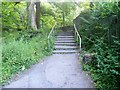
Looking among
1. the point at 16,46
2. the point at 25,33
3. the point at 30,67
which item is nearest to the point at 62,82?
the point at 30,67

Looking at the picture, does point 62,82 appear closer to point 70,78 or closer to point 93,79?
point 70,78

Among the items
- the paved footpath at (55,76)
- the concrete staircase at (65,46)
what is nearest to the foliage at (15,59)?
the paved footpath at (55,76)

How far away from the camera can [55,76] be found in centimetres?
504

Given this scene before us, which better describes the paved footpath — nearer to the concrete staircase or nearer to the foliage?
the foliage

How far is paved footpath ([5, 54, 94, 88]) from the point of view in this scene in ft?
14.4

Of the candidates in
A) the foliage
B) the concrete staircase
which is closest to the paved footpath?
the foliage

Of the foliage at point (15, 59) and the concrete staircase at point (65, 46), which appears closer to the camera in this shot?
the foliage at point (15, 59)

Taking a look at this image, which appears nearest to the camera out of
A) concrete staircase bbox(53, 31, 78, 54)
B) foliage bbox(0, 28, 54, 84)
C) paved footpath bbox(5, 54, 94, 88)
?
paved footpath bbox(5, 54, 94, 88)

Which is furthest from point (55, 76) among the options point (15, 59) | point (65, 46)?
point (65, 46)

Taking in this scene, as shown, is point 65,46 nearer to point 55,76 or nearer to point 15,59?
point 15,59

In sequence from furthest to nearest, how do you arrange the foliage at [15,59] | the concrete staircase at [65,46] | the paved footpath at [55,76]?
the concrete staircase at [65,46]
the foliage at [15,59]
the paved footpath at [55,76]

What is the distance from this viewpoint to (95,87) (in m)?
4.18

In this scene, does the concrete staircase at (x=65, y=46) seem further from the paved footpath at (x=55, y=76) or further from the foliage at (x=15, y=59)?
the foliage at (x=15, y=59)

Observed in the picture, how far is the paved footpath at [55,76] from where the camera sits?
4398 millimetres
